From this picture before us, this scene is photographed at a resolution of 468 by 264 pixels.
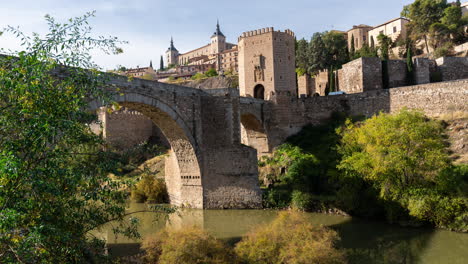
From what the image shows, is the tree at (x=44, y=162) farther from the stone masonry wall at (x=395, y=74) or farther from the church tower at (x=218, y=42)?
the church tower at (x=218, y=42)

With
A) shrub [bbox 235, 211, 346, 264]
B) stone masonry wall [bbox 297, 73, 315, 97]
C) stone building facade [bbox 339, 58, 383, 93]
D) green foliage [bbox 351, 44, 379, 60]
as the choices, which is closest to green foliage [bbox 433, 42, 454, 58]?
green foliage [bbox 351, 44, 379, 60]

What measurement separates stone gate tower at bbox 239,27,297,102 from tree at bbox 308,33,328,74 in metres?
13.0

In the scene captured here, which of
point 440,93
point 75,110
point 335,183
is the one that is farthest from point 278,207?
point 75,110

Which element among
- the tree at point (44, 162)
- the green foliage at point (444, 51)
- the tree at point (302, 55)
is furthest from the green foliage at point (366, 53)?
the tree at point (44, 162)

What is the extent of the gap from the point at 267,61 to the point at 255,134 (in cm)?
696

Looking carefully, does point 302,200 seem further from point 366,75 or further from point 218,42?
point 218,42

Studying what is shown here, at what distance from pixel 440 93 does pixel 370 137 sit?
8937 millimetres

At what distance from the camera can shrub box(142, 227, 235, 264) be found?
8961mm

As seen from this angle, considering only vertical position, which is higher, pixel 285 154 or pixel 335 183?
pixel 285 154

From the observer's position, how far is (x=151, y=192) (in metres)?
20.8

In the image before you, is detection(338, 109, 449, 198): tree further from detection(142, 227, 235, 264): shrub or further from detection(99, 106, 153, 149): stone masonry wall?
detection(99, 106, 153, 149): stone masonry wall

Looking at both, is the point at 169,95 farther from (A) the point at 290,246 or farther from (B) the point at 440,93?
(B) the point at 440,93

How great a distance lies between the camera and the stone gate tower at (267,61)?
2995 cm

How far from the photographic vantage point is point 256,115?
81.7 ft
